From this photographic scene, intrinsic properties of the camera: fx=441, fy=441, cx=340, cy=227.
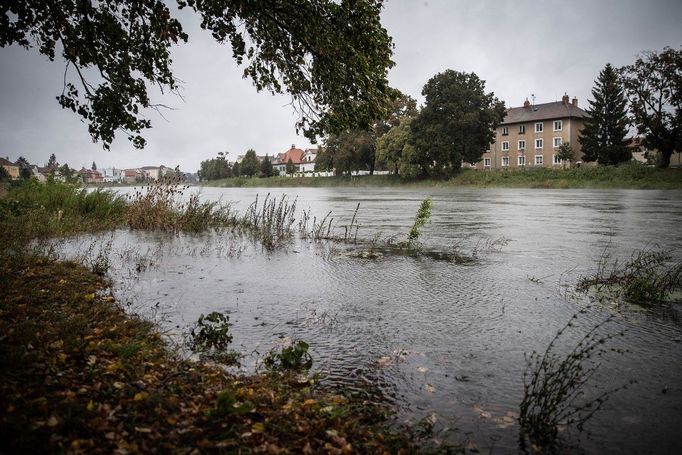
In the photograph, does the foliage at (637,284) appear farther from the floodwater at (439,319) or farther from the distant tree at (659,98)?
the distant tree at (659,98)

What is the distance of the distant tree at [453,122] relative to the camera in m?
67.2

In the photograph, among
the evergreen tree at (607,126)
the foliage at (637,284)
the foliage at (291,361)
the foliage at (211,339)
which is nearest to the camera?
the foliage at (291,361)

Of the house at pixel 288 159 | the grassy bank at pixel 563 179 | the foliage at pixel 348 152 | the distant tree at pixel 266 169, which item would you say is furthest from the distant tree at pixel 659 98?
the house at pixel 288 159

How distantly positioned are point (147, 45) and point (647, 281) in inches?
411

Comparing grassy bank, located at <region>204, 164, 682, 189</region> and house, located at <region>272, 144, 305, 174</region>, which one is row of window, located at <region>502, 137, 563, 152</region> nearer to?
grassy bank, located at <region>204, 164, 682, 189</region>

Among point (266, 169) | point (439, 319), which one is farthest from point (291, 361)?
point (266, 169)

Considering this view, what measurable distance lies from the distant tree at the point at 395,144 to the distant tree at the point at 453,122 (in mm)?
1658

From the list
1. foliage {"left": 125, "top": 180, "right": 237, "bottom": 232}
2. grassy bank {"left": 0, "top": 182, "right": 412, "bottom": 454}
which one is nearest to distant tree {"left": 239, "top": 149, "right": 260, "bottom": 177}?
foliage {"left": 125, "top": 180, "right": 237, "bottom": 232}

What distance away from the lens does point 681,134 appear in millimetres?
55156

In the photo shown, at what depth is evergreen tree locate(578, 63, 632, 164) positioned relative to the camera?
213ft

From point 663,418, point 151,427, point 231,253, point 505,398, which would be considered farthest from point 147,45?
point 663,418

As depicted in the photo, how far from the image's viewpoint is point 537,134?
84.4 meters

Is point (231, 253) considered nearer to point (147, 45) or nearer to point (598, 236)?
point (147, 45)

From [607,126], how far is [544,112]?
20090 millimetres
